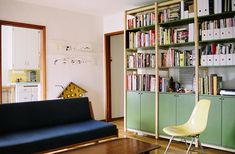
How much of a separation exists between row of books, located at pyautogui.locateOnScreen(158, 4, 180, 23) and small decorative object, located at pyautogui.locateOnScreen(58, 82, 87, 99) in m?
2.25

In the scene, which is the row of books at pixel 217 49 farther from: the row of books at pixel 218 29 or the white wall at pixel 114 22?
the white wall at pixel 114 22

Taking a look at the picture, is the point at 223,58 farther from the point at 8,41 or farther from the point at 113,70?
the point at 8,41

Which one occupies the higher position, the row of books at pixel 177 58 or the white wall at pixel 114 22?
the white wall at pixel 114 22

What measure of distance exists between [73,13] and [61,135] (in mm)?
3050

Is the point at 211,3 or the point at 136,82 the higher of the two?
the point at 211,3

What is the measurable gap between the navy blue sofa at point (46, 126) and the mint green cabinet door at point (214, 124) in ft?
4.46

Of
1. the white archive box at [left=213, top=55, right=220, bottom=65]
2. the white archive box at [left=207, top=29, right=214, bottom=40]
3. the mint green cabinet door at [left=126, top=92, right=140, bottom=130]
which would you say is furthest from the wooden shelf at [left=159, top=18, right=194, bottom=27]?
the mint green cabinet door at [left=126, top=92, right=140, bottom=130]

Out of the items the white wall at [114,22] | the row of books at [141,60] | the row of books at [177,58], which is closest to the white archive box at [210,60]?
the row of books at [177,58]

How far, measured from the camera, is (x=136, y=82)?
4.54m

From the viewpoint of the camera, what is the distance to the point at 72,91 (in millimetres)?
5176

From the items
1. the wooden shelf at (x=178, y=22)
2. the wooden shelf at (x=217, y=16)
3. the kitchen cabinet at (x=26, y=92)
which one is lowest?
the kitchen cabinet at (x=26, y=92)

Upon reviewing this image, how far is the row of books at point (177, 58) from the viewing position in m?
3.83

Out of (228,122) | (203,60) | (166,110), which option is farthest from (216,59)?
(166,110)

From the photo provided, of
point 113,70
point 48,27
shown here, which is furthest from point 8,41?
point 113,70
